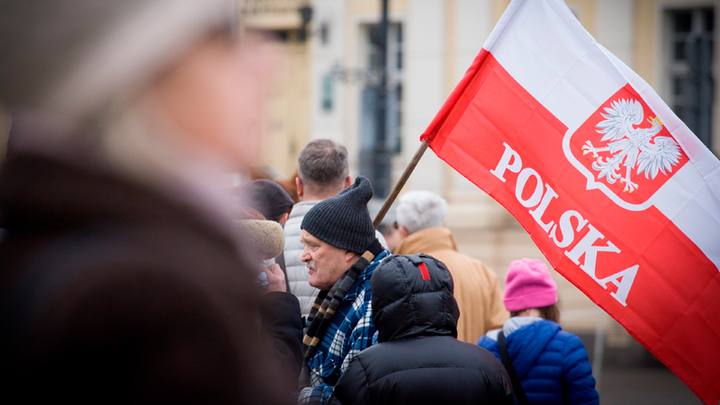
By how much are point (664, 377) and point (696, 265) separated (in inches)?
331

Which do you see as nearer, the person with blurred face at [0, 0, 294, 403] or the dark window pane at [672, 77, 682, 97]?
the person with blurred face at [0, 0, 294, 403]

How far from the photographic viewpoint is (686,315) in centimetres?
257

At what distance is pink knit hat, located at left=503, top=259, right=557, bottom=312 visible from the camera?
10.4 feet

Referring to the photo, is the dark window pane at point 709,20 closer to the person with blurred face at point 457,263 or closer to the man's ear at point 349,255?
the person with blurred face at point 457,263

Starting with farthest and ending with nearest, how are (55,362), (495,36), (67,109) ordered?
(495,36) < (55,362) < (67,109)

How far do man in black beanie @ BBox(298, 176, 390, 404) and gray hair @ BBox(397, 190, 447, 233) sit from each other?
1292 mm

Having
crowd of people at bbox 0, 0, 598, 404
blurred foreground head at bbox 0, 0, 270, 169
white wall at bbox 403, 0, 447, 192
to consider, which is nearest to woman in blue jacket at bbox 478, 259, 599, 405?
crowd of people at bbox 0, 0, 598, 404

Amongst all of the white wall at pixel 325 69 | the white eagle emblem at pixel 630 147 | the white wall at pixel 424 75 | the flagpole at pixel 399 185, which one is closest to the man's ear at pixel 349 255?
the flagpole at pixel 399 185

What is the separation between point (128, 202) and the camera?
31.7 inches

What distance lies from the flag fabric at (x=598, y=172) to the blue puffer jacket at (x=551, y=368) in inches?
19.9

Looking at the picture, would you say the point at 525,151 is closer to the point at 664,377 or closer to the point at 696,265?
the point at 696,265

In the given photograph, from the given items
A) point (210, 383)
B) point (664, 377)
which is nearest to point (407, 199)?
point (210, 383)

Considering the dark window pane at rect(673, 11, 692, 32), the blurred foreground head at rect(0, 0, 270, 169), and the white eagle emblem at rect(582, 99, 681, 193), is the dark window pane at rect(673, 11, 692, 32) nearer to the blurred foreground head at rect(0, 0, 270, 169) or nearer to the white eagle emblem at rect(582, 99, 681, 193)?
the white eagle emblem at rect(582, 99, 681, 193)

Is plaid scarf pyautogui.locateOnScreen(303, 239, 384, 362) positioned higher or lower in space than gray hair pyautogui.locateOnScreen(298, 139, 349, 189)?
lower
